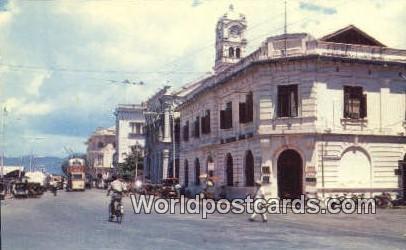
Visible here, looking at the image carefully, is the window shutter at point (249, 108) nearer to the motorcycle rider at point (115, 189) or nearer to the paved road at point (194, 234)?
the paved road at point (194, 234)

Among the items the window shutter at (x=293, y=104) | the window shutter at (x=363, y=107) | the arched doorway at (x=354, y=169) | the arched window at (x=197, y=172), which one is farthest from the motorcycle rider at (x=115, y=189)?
the arched window at (x=197, y=172)

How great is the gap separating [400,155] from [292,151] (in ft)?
19.8

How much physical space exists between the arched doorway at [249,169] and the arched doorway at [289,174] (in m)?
2.12

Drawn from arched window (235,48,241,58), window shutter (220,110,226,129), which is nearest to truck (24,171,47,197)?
window shutter (220,110,226,129)

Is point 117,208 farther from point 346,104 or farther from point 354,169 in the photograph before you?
point 346,104

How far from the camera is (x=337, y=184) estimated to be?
28.1 meters

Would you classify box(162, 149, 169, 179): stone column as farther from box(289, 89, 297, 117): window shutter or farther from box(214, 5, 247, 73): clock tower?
box(289, 89, 297, 117): window shutter

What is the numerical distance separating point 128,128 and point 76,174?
12701mm

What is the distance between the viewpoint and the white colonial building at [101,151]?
61.8 meters

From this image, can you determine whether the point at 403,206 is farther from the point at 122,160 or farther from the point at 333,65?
the point at 122,160

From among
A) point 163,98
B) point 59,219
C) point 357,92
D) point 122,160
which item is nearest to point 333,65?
point 357,92

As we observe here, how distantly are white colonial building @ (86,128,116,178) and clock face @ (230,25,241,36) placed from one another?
18.6 meters

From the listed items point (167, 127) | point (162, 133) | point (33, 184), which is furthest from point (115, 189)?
point (162, 133)

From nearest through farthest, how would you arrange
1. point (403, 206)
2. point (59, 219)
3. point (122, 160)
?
point (59, 219)
point (403, 206)
point (122, 160)
